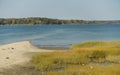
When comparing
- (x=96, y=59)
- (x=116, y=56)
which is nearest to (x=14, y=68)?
(x=96, y=59)

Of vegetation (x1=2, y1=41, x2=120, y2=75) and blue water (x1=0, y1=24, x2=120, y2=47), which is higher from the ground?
vegetation (x1=2, y1=41, x2=120, y2=75)

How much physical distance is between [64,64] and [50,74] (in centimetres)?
608

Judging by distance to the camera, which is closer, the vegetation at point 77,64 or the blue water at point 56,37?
the vegetation at point 77,64

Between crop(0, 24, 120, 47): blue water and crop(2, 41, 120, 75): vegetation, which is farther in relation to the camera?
crop(0, 24, 120, 47): blue water

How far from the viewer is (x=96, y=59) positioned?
28.2 metres

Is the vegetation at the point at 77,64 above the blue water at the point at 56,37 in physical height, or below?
above

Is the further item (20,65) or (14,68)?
(20,65)

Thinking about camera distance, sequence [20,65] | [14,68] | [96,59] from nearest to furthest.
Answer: [14,68]
[20,65]
[96,59]

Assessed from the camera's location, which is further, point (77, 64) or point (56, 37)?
point (56, 37)

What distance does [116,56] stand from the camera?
2941 centimetres

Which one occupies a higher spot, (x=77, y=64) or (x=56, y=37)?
(x=77, y=64)

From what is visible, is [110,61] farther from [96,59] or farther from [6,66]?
[6,66]

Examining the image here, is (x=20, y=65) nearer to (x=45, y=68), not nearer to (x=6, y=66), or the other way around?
(x=6, y=66)

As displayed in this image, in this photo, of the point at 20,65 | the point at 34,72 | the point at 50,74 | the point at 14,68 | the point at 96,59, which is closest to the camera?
the point at 50,74
